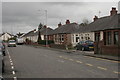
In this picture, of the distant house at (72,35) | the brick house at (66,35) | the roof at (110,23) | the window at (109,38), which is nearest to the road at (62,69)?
the window at (109,38)

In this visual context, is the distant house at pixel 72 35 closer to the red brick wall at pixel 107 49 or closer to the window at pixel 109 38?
the window at pixel 109 38

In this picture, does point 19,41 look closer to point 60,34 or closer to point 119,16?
point 60,34

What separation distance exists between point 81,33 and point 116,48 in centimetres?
2649

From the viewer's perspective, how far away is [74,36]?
5162 cm

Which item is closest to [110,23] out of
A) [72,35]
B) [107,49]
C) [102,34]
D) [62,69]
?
[102,34]

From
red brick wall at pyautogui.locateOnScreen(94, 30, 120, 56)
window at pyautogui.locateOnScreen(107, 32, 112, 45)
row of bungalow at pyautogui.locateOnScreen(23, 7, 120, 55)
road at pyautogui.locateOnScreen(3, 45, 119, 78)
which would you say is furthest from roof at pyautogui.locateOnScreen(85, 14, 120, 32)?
road at pyautogui.locateOnScreen(3, 45, 119, 78)

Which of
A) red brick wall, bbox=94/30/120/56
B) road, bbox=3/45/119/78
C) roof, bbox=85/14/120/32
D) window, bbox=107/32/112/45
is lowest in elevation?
road, bbox=3/45/119/78

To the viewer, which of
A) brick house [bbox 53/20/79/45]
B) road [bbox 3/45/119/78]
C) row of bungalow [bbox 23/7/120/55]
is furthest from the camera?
brick house [bbox 53/20/79/45]

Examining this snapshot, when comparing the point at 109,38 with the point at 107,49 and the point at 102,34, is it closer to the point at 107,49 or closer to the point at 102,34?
the point at 102,34

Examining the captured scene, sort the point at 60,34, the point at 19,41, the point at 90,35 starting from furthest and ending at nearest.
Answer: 1. the point at 19,41
2. the point at 60,34
3. the point at 90,35

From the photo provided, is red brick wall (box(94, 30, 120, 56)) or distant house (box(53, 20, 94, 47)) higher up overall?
distant house (box(53, 20, 94, 47))

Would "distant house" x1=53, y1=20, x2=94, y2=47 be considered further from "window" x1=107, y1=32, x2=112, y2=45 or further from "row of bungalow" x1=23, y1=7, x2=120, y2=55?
"window" x1=107, y1=32, x2=112, y2=45

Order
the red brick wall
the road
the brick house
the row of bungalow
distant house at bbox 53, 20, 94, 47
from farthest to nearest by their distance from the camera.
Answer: the brick house < distant house at bbox 53, 20, 94, 47 < the row of bungalow < the red brick wall < the road

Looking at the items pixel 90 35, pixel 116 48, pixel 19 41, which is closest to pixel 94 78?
pixel 116 48
